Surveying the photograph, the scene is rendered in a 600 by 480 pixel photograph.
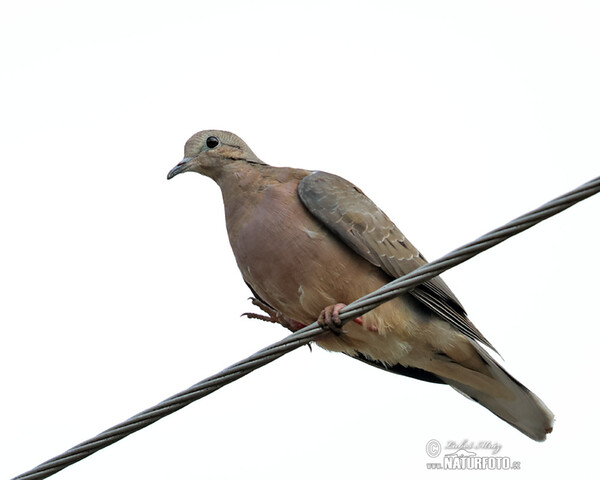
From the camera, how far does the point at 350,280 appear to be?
5309 mm

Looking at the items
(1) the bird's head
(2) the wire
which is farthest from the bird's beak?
(2) the wire

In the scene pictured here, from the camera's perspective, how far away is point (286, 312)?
18.0ft

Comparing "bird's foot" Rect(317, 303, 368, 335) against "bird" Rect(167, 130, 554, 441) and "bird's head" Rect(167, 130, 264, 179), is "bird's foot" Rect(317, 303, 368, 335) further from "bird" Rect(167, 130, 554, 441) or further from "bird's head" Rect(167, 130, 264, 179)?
"bird's head" Rect(167, 130, 264, 179)

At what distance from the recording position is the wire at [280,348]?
3264mm

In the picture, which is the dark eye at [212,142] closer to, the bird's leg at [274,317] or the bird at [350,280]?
the bird at [350,280]

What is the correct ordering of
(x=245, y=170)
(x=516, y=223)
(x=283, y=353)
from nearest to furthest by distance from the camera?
(x=516, y=223)
(x=283, y=353)
(x=245, y=170)

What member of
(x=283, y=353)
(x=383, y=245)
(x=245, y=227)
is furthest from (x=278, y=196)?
(x=283, y=353)

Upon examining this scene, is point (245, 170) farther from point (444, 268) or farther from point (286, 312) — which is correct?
point (444, 268)

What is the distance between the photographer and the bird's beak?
6071 mm

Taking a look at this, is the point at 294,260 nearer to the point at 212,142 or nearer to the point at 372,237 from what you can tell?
the point at 372,237

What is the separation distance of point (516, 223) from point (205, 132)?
3280mm

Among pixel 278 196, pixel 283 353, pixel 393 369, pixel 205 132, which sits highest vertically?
pixel 205 132

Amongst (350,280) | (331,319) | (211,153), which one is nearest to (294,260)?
(350,280)

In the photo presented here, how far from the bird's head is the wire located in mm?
2302
